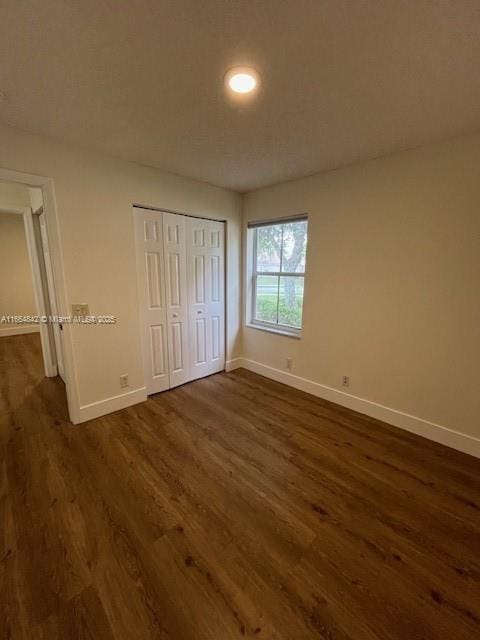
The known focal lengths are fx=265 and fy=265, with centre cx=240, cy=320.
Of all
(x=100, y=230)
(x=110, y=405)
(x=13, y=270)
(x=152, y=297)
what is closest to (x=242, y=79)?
(x=100, y=230)

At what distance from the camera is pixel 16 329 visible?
5.55 m

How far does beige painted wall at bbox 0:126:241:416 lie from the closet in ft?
0.48

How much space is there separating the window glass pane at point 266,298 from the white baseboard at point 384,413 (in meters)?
0.68

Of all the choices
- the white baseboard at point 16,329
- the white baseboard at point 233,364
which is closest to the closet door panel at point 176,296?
the white baseboard at point 233,364

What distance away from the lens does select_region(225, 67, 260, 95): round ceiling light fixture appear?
4.35 feet

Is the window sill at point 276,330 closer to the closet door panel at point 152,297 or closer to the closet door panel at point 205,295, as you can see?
the closet door panel at point 205,295

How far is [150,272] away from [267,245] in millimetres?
1550

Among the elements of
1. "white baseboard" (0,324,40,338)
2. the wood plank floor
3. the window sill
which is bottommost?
the wood plank floor

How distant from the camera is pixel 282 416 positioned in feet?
8.75

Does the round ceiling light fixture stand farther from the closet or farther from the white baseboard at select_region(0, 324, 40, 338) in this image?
the white baseboard at select_region(0, 324, 40, 338)

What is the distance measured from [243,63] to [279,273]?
2.22m

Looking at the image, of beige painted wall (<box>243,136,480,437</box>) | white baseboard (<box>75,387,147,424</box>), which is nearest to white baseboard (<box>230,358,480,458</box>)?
beige painted wall (<box>243,136,480,437</box>)

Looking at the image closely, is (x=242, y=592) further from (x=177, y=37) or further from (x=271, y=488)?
(x=177, y=37)

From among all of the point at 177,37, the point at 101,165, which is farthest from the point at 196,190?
the point at 177,37
